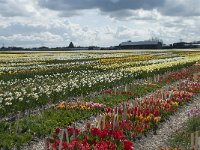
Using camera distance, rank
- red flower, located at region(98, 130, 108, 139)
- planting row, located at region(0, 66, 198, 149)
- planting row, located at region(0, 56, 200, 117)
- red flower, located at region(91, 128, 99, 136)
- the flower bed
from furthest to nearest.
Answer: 1. planting row, located at region(0, 56, 200, 117)
2. planting row, located at region(0, 66, 198, 149)
3. red flower, located at region(91, 128, 99, 136)
4. red flower, located at region(98, 130, 108, 139)
5. the flower bed

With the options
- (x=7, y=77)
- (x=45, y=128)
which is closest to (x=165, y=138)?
(x=45, y=128)

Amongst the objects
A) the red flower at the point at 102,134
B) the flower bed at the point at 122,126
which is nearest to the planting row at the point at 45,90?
the flower bed at the point at 122,126

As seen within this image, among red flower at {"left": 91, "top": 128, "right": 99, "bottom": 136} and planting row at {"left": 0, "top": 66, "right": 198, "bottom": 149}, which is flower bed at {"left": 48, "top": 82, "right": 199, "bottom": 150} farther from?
planting row at {"left": 0, "top": 66, "right": 198, "bottom": 149}

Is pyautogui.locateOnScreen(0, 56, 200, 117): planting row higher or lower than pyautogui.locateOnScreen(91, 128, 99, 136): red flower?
lower

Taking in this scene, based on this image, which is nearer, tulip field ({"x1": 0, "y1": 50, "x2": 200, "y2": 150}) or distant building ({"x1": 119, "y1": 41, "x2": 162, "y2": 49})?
tulip field ({"x1": 0, "y1": 50, "x2": 200, "y2": 150})

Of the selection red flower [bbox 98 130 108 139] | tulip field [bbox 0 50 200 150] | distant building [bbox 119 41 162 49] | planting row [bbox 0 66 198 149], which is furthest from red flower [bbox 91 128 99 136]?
distant building [bbox 119 41 162 49]

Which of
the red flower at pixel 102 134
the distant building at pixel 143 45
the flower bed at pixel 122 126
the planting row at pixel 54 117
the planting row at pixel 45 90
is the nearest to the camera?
the flower bed at pixel 122 126

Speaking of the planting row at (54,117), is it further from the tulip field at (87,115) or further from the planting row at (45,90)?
the planting row at (45,90)

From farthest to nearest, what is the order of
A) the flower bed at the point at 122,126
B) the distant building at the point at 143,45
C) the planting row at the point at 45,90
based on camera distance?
1. the distant building at the point at 143,45
2. the planting row at the point at 45,90
3. the flower bed at the point at 122,126

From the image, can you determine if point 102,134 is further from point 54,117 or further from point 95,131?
point 54,117

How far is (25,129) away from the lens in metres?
13.3

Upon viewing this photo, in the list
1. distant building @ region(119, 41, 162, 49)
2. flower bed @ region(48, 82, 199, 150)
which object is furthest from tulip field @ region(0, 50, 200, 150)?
distant building @ region(119, 41, 162, 49)

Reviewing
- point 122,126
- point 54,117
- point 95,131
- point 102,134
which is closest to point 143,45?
point 54,117

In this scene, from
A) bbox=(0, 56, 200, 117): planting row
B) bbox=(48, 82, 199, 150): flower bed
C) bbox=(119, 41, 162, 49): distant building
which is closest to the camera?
bbox=(48, 82, 199, 150): flower bed
